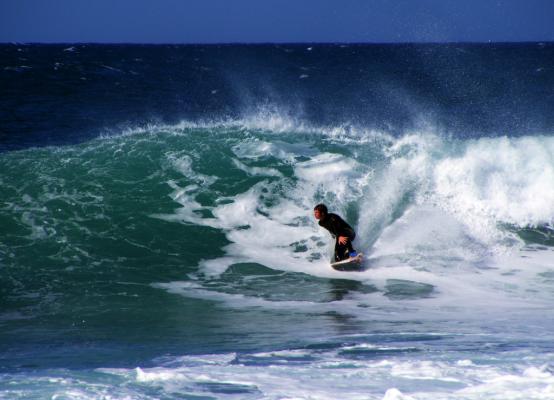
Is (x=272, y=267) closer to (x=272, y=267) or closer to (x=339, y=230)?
(x=272, y=267)

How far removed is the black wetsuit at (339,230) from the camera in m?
10.3

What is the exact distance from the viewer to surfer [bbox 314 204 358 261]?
10.2 m

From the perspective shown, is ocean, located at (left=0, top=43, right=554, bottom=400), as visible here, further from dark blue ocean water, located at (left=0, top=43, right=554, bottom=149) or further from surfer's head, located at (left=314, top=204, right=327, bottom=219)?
dark blue ocean water, located at (left=0, top=43, right=554, bottom=149)

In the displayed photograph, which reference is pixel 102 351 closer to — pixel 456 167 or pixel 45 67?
pixel 456 167

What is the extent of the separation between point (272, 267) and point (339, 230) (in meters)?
1.08

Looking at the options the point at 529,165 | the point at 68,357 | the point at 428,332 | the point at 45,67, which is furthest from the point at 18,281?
the point at 45,67

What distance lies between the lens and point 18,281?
967cm

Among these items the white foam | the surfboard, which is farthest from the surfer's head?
the white foam

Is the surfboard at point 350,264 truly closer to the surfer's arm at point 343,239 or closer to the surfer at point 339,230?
the surfer at point 339,230

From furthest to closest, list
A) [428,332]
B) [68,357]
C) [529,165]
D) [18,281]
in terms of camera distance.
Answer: [529,165] < [18,281] < [428,332] < [68,357]

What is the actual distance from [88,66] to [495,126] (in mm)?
31525

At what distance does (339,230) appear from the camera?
1029cm

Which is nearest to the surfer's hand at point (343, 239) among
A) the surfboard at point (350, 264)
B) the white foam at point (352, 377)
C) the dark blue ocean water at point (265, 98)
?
the surfboard at point (350, 264)

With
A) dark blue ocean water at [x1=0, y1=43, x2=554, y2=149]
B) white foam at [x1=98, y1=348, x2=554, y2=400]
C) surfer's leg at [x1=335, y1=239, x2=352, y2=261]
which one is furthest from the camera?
dark blue ocean water at [x1=0, y1=43, x2=554, y2=149]
